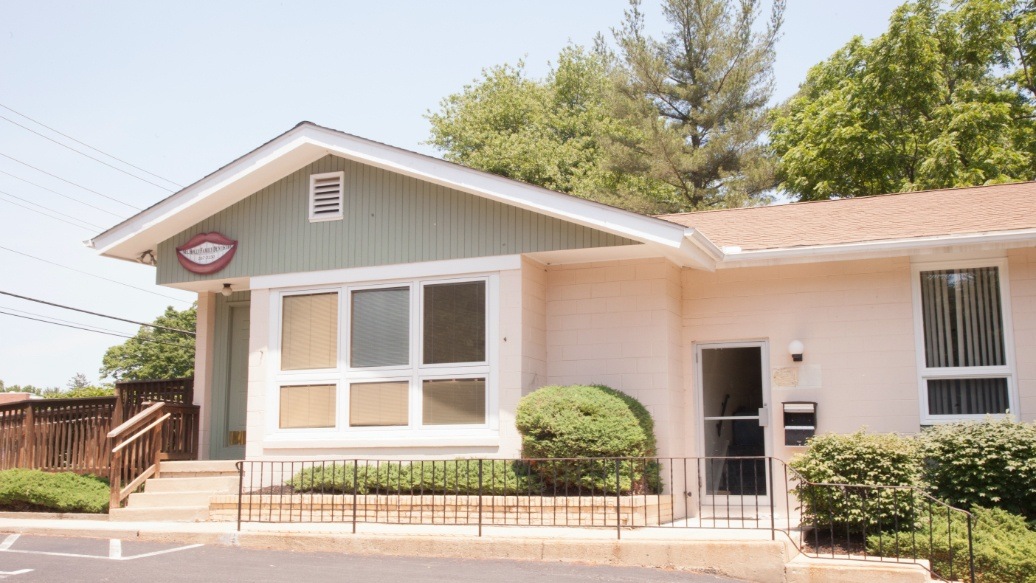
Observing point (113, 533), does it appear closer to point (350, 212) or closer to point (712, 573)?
point (350, 212)

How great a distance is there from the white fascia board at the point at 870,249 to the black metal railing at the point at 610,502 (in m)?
2.33

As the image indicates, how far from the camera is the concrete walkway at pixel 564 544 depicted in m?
8.30

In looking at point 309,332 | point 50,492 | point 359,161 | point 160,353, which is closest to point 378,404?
point 309,332

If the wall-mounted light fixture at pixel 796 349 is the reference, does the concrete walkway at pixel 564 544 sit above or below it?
below

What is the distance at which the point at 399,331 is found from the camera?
12453 millimetres

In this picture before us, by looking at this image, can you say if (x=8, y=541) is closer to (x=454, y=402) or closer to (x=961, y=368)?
(x=454, y=402)

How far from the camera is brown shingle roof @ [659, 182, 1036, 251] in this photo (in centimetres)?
1133

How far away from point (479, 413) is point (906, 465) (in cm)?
489

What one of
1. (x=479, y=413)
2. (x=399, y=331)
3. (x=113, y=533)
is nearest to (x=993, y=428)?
(x=479, y=413)

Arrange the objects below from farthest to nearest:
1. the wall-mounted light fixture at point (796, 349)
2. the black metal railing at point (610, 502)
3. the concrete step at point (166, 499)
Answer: the concrete step at point (166, 499) → the wall-mounted light fixture at point (796, 349) → the black metal railing at point (610, 502)

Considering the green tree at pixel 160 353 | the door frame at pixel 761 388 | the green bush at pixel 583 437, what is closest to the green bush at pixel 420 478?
the green bush at pixel 583 437

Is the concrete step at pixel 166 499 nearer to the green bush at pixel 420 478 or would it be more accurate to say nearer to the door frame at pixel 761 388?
the green bush at pixel 420 478

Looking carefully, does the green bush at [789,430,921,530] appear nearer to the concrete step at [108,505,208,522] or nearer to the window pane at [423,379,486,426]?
the window pane at [423,379,486,426]

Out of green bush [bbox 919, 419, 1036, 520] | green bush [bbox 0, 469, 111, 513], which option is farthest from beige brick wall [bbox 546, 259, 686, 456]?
green bush [bbox 0, 469, 111, 513]
